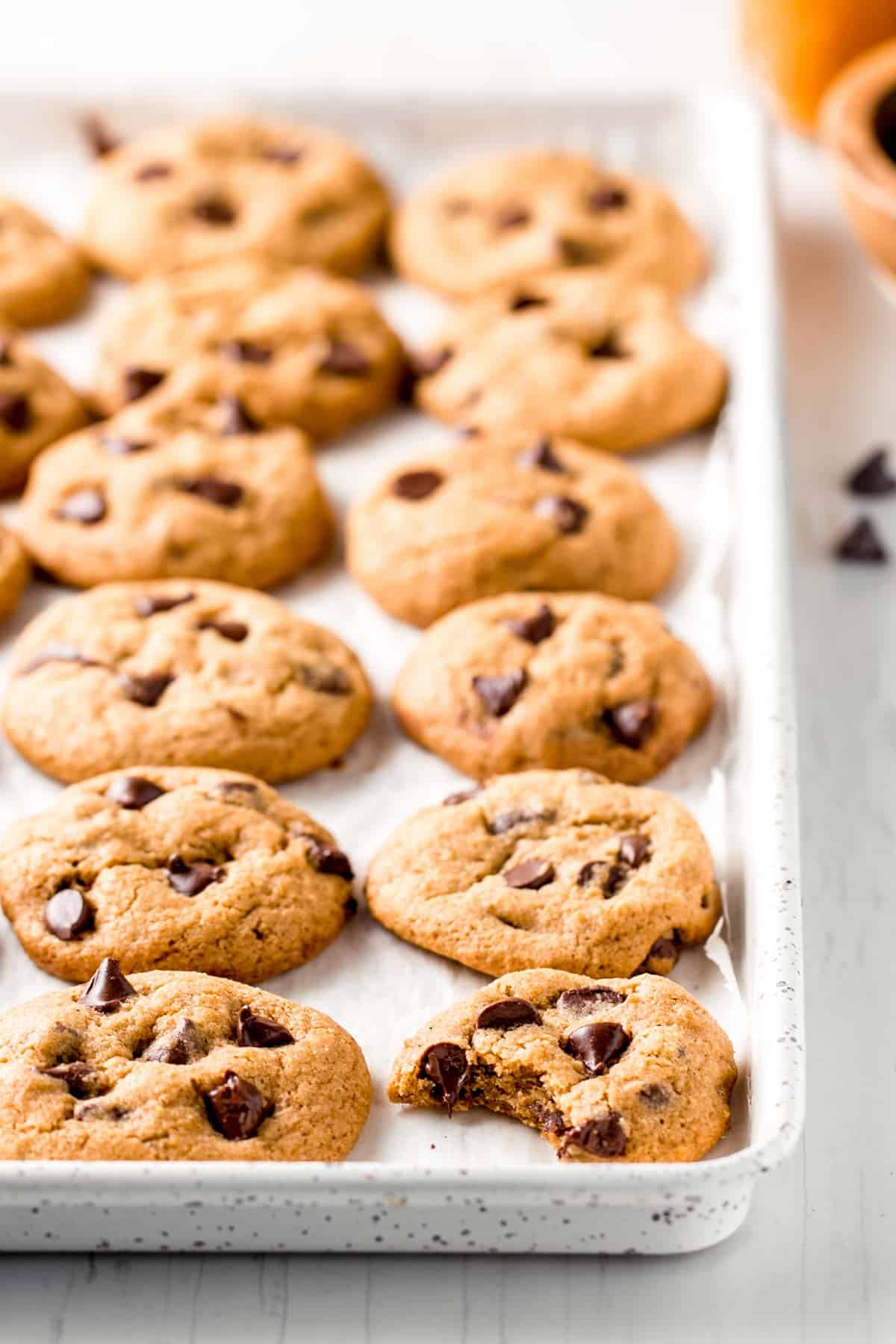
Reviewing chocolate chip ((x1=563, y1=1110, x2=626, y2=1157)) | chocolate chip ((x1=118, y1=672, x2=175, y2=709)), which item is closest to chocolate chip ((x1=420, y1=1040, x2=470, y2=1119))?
chocolate chip ((x1=563, y1=1110, x2=626, y2=1157))

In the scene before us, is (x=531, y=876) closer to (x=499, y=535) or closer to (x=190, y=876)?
(x=190, y=876)

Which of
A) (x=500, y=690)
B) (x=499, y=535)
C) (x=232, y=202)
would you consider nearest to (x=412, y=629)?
(x=499, y=535)

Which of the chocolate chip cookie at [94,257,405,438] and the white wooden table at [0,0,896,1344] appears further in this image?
the chocolate chip cookie at [94,257,405,438]

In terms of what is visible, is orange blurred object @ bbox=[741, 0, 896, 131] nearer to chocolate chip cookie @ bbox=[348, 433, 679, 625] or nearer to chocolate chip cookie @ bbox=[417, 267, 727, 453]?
chocolate chip cookie @ bbox=[417, 267, 727, 453]

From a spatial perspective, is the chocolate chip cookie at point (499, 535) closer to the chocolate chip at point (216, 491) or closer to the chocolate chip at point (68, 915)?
the chocolate chip at point (216, 491)

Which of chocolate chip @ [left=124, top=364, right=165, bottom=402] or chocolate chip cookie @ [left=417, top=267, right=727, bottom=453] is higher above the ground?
chocolate chip cookie @ [left=417, top=267, right=727, bottom=453]

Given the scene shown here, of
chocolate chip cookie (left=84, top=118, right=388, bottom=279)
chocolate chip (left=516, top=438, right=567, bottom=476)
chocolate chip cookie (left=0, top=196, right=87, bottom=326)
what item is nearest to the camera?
chocolate chip (left=516, top=438, right=567, bottom=476)

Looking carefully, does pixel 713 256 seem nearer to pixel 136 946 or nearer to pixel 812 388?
pixel 812 388
